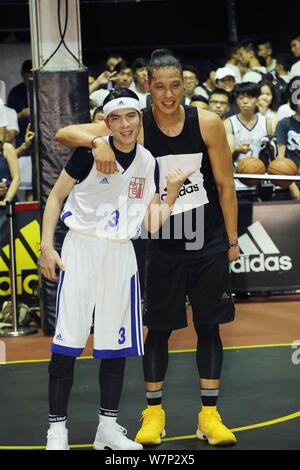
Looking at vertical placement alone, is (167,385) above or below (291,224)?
below

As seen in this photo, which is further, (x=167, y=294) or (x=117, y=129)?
(x=167, y=294)

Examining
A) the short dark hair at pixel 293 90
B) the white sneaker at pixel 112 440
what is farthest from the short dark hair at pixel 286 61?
the white sneaker at pixel 112 440

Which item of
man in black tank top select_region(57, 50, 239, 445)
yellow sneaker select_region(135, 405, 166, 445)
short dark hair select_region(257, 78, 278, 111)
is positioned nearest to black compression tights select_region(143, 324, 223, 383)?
man in black tank top select_region(57, 50, 239, 445)

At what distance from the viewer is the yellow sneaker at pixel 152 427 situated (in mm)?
5516

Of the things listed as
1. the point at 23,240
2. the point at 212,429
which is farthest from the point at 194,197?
the point at 23,240

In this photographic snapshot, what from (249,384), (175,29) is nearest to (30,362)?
(249,384)

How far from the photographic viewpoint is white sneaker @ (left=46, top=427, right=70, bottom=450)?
16.9ft

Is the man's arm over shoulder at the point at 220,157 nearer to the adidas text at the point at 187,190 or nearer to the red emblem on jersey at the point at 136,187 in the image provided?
the adidas text at the point at 187,190

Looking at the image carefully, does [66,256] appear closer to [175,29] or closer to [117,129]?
[117,129]

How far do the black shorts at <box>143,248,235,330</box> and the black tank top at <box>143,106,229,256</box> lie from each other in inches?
2.8

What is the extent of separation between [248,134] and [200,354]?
6026 mm

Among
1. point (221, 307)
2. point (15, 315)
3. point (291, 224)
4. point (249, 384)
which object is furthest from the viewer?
point (291, 224)

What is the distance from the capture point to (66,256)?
Result: 205 inches

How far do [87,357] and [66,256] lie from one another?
3.10 meters
